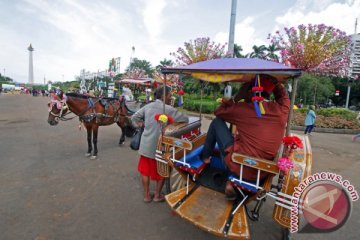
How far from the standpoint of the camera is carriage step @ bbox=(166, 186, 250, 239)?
6.93ft

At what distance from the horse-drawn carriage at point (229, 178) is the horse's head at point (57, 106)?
11.2ft

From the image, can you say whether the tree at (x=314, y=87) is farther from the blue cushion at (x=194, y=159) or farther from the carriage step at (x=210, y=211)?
the carriage step at (x=210, y=211)

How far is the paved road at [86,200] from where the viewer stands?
266 cm

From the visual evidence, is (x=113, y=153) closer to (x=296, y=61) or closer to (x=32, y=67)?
(x=296, y=61)

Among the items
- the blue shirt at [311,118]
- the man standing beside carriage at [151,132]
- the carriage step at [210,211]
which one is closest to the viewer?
the carriage step at [210,211]

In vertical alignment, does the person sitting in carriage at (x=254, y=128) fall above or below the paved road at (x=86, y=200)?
above

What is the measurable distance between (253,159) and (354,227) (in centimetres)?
219

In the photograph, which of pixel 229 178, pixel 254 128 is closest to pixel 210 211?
pixel 229 178

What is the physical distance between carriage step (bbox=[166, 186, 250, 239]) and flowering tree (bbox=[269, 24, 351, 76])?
10931 millimetres

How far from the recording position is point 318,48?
11.3 m

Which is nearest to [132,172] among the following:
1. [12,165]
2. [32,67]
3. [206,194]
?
[206,194]

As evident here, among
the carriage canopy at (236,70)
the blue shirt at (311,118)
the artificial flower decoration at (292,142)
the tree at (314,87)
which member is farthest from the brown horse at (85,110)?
the tree at (314,87)

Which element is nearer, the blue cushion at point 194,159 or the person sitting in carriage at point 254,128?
the person sitting in carriage at point 254,128

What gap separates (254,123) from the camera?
2260 millimetres
